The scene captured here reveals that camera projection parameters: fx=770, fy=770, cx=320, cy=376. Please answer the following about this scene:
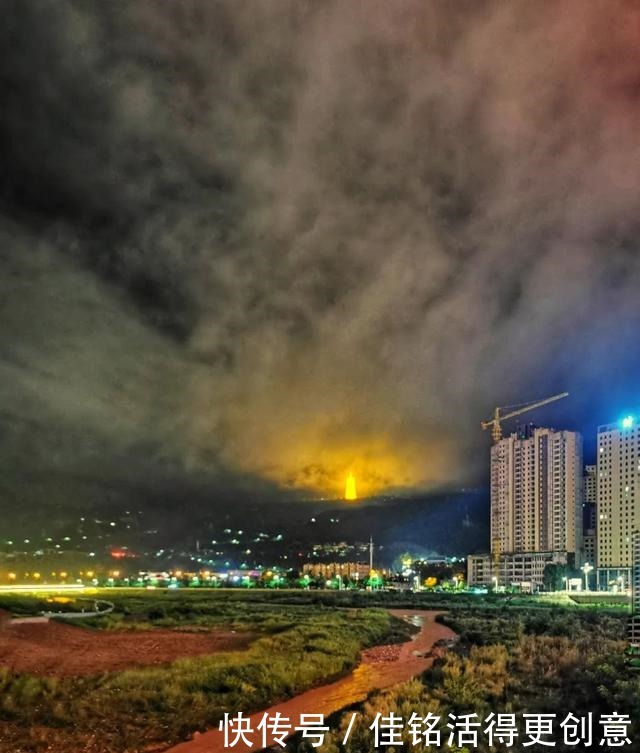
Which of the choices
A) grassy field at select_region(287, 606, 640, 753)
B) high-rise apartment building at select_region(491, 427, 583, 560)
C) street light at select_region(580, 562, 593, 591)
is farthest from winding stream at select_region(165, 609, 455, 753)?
high-rise apartment building at select_region(491, 427, 583, 560)

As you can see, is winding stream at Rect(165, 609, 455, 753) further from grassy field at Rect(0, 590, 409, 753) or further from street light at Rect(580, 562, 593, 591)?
street light at Rect(580, 562, 593, 591)

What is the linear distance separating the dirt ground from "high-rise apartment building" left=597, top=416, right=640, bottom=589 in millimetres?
97176

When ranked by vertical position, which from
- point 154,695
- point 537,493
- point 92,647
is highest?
point 537,493

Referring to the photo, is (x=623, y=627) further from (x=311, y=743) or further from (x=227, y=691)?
(x=311, y=743)

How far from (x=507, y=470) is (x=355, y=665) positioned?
132m

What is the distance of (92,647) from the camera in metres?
34.6

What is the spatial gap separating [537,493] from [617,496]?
21147 millimetres

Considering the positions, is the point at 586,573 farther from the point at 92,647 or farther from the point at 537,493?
the point at 92,647

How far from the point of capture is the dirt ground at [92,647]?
1110 inches

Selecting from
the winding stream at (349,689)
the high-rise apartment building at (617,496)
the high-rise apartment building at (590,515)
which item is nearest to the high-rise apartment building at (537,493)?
the high-rise apartment building at (590,515)

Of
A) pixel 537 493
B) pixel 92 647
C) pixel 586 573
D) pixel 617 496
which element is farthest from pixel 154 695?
pixel 537 493

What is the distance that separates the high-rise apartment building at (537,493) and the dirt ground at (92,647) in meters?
109

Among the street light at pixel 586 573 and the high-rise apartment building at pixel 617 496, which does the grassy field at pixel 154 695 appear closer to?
the street light at pixel 586 573

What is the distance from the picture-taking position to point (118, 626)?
44688 mm
